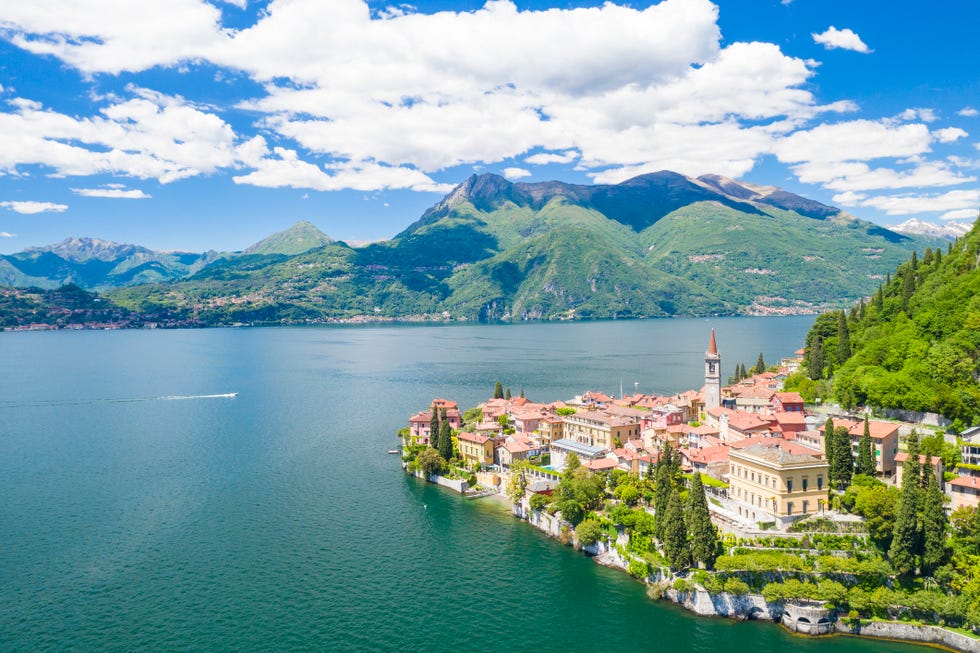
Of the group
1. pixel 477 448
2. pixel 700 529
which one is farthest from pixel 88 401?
pixel 700 529

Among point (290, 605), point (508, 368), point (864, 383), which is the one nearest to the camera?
point (290, 605)

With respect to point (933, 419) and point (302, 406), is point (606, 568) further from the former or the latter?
point (302, 406)

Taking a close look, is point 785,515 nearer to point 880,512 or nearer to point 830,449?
point 880,512

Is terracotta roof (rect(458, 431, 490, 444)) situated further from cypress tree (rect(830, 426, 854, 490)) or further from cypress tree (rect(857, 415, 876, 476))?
cypress tree (rect(857, 415, 876, 476))

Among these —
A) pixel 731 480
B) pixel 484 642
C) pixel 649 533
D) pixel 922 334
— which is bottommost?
pixel 484 642

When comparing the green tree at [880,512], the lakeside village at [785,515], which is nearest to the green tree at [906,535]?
the lakeside village at [785,515]

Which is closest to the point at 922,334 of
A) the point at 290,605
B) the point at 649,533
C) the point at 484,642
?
the point at 649,533

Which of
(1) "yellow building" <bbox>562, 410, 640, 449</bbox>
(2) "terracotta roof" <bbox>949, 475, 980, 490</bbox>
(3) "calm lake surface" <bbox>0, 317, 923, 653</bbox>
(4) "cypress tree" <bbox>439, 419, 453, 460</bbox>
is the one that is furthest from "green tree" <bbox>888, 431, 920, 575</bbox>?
(4) "cypress tree" <bbox>439, 419, 453, 460</bbox>
